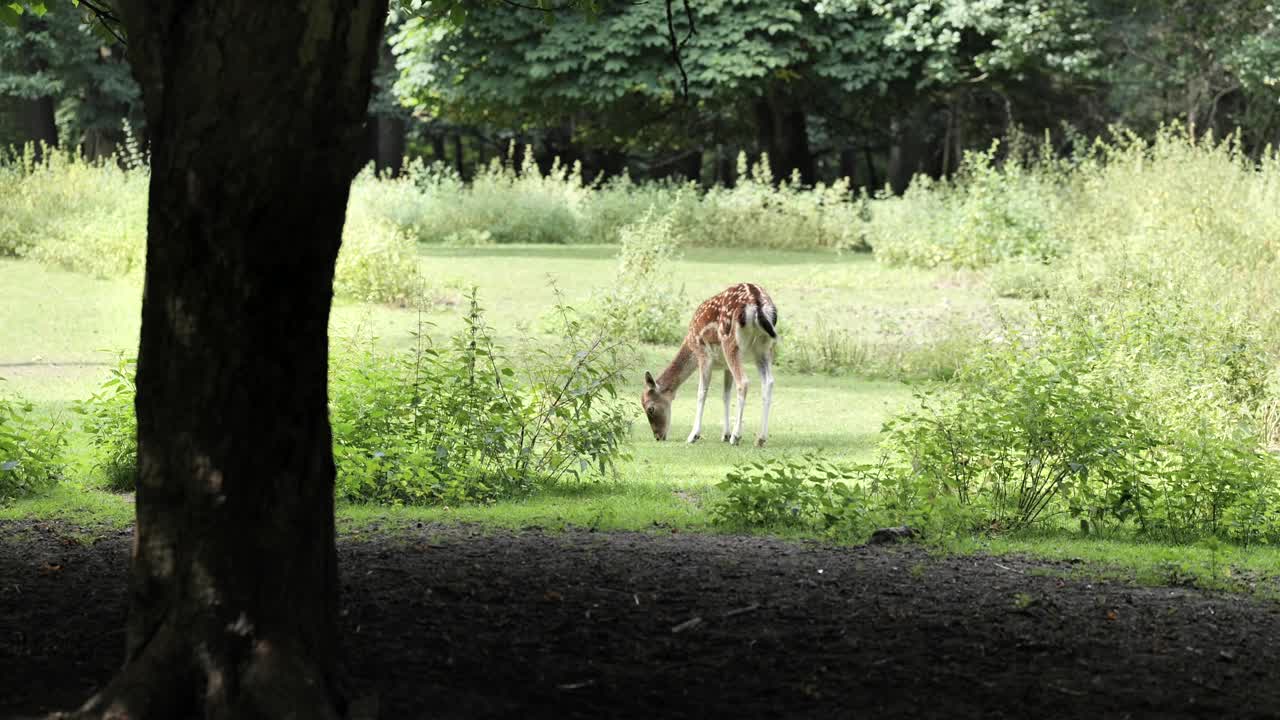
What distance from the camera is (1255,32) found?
104 feet

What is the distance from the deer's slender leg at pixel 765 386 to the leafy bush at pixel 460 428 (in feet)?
9.17

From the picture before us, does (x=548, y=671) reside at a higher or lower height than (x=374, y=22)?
lower

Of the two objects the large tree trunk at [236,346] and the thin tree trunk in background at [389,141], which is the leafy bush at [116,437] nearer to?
the large tree trunk at [236,346]

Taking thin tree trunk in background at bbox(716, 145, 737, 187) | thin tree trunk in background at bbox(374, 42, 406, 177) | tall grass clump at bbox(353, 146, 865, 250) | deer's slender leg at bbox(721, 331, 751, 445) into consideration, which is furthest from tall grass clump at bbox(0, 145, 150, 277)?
thin tree trunk in background at bbox(716, 145, 737, 187)

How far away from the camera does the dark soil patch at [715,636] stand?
4492 mm

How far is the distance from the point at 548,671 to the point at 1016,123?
3605 cm

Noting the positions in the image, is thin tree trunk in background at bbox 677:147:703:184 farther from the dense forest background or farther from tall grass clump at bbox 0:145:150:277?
tall grass clump at bbox 0:145:150:277

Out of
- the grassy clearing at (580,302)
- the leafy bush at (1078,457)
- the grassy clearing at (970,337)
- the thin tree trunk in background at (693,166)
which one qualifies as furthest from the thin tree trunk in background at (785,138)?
the leafy bush at (1078,457)

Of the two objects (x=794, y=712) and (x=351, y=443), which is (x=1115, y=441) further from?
(x=794, y=712)

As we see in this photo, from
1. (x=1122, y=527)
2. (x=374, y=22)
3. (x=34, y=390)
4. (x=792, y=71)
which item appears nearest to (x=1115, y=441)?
(x=1122, y=527)

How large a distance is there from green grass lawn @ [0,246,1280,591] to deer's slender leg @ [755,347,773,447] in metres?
0.16

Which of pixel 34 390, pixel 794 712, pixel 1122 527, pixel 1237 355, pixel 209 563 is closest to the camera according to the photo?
pixel 209 563

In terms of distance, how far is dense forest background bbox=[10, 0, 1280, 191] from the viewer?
31.2 metres

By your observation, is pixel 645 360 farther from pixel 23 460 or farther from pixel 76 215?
pixel 76 215
